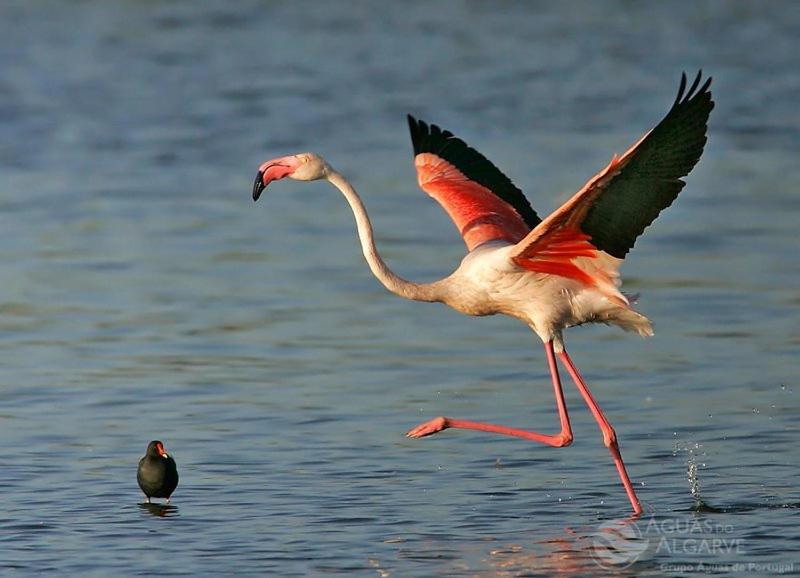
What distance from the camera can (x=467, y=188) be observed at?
37.2 feet

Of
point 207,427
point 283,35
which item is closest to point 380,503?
point 207,427

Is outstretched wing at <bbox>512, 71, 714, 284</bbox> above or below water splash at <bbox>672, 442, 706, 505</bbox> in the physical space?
above

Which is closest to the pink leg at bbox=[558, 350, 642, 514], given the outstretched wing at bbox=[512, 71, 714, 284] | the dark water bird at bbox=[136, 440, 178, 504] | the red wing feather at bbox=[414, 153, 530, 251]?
the outstretched wing at bbox=[512, 71, 714, 284]

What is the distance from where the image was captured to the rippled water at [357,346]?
9297mm

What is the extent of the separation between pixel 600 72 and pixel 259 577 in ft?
59.9

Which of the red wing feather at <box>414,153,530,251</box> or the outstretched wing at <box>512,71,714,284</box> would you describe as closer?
the outstretched wing at <box>512,71,714,284</box>

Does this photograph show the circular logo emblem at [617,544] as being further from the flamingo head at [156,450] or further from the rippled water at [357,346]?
the flamingo head at [156,450]

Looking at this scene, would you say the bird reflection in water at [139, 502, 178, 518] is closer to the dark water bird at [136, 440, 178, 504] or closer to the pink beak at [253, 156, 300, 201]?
the dark water bird at [136, 440, 178, 504]

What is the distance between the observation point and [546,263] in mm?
9867

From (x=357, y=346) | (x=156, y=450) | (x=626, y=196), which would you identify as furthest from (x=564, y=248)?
(x=357, y=346)

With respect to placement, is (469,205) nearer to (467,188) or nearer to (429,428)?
(467,188)

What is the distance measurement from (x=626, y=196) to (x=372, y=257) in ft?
4.72

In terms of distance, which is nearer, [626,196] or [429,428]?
[626,196]

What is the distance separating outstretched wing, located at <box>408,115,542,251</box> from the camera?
35.8ft
